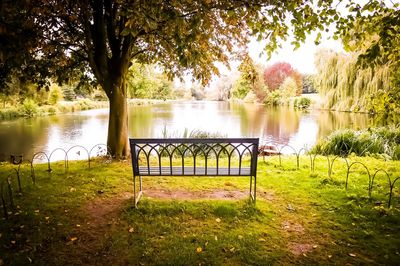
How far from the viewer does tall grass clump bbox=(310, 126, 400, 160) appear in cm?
883

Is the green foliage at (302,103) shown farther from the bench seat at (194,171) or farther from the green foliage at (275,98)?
the bench seat at (194,171)

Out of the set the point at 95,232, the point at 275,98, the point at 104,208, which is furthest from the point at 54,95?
the point at 275,98

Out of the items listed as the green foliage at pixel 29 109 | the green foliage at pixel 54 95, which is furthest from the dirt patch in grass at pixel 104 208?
the green foliage at pixel 54 95

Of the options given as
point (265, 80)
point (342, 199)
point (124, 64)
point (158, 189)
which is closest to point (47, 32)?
point (124, 64)

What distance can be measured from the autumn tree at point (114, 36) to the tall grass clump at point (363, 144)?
4.67 metres

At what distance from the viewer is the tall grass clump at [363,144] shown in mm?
8828

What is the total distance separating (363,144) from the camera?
9203 mm

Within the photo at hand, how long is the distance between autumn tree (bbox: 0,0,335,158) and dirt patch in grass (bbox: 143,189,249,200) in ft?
7.23

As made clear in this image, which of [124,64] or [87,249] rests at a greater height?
[124,64]

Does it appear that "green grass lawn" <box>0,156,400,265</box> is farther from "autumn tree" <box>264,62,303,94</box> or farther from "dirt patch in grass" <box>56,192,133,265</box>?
"autumn tree" <box>264,62,303,94</box>

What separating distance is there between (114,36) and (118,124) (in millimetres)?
2195

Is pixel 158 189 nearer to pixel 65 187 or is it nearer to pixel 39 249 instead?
pixel 65 187

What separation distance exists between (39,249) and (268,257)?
2.50 meters

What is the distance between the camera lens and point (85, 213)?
13.1 ft
